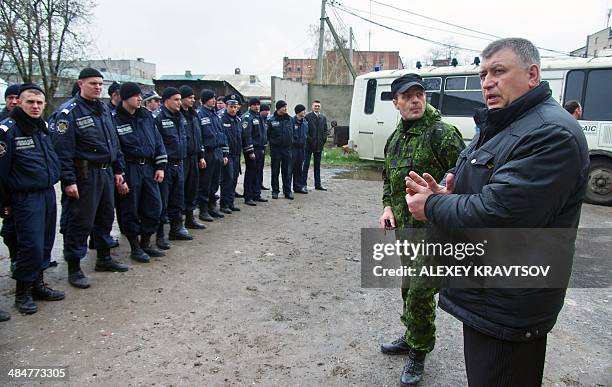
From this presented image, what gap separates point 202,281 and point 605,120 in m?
8.21

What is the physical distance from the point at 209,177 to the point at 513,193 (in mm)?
5920

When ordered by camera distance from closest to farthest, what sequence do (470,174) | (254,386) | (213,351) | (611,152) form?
(470,174)
(254,386)
(213,351)
(611,152)

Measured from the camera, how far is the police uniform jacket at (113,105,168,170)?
4902mm

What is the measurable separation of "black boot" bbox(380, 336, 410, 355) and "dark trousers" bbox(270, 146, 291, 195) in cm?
606

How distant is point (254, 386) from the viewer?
2750mm

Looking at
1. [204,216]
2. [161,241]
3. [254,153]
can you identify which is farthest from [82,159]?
[254,153]

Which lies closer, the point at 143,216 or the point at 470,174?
the point at 470,174

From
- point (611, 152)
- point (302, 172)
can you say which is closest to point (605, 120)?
point (611, 152)

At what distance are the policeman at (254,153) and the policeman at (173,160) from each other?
8.16 ft

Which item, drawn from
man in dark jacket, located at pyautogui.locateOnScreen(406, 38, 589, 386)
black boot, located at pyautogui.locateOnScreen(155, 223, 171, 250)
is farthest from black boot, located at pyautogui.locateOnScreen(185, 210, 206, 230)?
man in dark jacket, located at pyautogui.locateOnScreen(406, 38, 589, 386)

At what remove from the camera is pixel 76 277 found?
429cm

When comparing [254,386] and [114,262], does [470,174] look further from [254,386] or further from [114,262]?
[114,262]

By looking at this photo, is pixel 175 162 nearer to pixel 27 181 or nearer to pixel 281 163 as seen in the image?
pixel 27 181

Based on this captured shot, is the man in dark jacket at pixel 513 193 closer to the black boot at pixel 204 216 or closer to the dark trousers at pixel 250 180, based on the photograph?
the black boot at pixel 204 216
